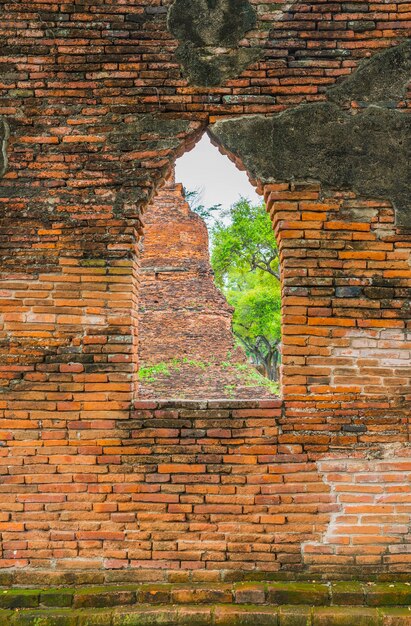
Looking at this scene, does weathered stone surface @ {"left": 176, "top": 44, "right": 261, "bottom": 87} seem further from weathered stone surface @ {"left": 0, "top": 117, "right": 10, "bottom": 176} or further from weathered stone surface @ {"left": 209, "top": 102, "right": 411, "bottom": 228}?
weathered stone surface @ {"left": 0, "top": 117, "right": 10, "bottom": 176}

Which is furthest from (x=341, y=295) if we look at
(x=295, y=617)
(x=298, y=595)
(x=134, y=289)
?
(x=295, y=617)

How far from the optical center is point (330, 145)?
3988 mm

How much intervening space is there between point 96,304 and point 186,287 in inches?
406

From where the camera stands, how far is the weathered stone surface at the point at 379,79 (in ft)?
13.1

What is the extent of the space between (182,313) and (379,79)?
1018cm

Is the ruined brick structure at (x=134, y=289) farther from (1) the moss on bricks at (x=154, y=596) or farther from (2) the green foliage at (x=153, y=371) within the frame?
(2) the green foliage at (x=153, y=371)

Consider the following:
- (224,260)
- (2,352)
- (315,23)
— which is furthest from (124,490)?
(224,260)

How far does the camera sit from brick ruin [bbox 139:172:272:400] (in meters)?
11.8

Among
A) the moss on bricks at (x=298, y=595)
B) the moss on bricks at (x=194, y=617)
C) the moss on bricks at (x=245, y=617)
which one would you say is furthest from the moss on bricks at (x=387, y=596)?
the moss on bricks at (x=194, y=617)

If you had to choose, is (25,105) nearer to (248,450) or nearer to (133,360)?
(133,360)

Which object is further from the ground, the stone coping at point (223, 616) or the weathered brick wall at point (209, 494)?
the weathered brick wall at point (209, 494)

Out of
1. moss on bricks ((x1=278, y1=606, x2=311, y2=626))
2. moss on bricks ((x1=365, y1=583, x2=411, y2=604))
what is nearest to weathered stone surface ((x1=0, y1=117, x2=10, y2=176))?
moss on bricks ((x1=278, y1=606, x2=311, y2=626))

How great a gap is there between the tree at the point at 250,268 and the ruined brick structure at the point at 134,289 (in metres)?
15.0

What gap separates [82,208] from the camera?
13.1 ft
